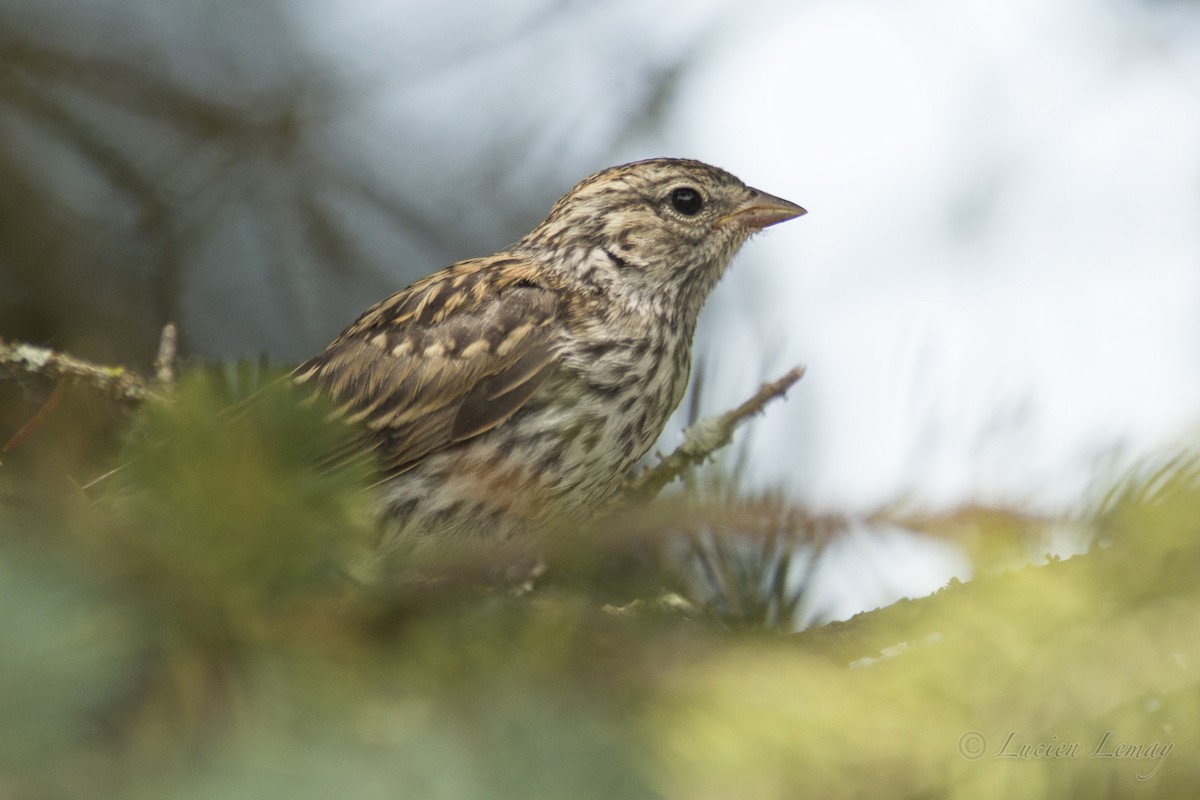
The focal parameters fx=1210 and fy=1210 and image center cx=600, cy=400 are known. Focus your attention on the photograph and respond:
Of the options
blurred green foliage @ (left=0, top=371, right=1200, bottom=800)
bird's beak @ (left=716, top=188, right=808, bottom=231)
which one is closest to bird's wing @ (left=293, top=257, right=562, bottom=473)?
bird's beak @ (left=716, top=188, right=808, bottom=231)

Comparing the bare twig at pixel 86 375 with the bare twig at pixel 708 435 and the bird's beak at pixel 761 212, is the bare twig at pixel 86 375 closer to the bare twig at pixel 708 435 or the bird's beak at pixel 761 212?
the bare twig at pixel 708 435

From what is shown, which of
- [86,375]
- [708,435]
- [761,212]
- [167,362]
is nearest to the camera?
[86,375]

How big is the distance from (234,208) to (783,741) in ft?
11.1

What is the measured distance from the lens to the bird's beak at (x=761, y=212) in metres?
3.40

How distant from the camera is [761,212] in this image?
11.3 ft

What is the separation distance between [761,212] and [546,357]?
2.89 ft

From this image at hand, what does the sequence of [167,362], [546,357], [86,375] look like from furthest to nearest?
[546,357] → [167,362] → [86,375]

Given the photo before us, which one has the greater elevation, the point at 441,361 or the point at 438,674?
the point at 441,361

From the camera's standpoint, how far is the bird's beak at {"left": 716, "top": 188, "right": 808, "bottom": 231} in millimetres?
3398

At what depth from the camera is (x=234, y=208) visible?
3.86 meters

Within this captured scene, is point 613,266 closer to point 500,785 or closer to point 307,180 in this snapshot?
point 307,180

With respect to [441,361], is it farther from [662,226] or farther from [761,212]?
[761,212]

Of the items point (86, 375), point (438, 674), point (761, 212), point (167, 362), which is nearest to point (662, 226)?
point (761, 212)

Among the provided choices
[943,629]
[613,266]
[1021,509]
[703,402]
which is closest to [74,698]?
[943,629]
